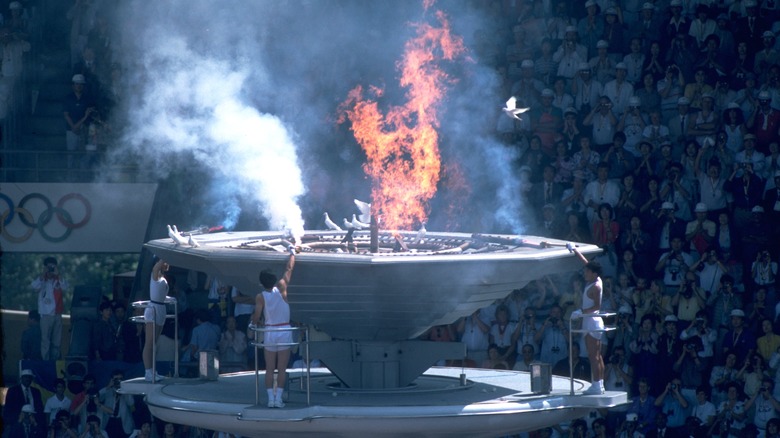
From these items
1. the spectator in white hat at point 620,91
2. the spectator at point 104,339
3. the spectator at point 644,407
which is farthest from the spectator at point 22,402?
the spectator in white hat at point 620,91

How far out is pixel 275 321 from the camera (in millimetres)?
15148

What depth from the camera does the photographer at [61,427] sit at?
21453mm

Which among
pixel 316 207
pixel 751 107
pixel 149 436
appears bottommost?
pixel 149 436

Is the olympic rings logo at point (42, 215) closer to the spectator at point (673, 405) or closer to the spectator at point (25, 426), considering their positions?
the spectator at point (25, 426)

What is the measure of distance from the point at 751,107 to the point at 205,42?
36.0 feet

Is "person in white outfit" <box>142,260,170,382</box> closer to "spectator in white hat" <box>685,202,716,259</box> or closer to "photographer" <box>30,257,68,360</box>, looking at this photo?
"photographer" <box>30,257,68,360</box>

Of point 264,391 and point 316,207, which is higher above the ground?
point 316,207

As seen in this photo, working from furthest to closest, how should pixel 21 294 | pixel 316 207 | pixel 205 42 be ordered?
pixel 21 294 < pixel 205 42 < pixel 316 207

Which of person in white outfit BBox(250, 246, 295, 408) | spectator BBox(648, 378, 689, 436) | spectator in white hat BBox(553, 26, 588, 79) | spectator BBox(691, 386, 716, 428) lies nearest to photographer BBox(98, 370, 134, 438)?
person in white outfit BBox(250, 246, 295, 408)

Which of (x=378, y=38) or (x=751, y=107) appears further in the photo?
(x=378, y=38)

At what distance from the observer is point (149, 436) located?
21.2 meters

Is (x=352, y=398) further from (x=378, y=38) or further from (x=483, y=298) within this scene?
(x=378, y=38)

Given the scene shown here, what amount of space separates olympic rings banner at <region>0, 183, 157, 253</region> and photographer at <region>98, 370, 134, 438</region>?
3.90 m

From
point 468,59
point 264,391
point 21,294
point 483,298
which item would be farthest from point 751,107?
point 21,294
